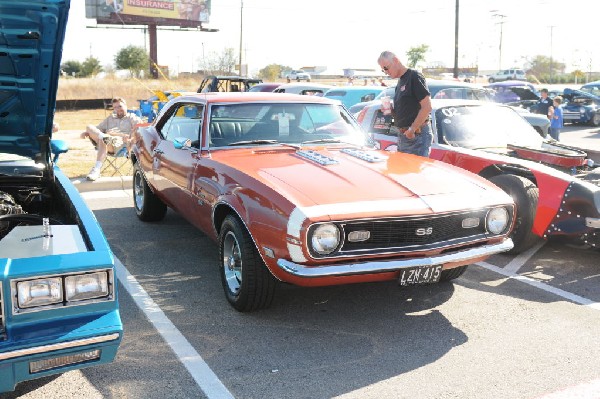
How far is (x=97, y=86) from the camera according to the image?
1554 inches

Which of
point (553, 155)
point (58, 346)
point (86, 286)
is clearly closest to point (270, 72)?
point (553, 155)

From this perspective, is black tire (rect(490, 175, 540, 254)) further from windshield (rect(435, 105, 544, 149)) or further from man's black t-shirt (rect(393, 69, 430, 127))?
man's black t-shirt (rect(393, 69, 430, 127))

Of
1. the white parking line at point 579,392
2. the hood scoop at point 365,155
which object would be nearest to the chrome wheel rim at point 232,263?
the hood scoop at point 365,155

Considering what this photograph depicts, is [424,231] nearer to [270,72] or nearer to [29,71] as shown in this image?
[29,71]

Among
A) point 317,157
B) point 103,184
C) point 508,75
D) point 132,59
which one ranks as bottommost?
point 103,184

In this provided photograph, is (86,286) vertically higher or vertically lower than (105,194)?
higher

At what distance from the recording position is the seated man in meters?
9.48

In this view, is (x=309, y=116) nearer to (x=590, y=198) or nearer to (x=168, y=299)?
(x=168, y=299)

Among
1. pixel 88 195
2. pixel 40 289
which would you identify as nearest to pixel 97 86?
pixel 88 195

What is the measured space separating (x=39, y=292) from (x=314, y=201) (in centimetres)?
171

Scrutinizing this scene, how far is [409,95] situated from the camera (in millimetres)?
6344

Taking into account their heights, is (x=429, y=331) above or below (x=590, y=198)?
below

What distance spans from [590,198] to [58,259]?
175 inches

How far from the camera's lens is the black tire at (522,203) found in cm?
554
